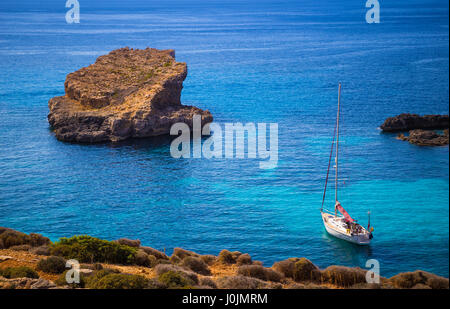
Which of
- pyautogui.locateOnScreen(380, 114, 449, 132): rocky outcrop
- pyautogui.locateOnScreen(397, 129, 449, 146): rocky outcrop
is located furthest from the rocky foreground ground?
pyautogui.locateOnScreen(380, 114, 449, 132): rocky outcrop

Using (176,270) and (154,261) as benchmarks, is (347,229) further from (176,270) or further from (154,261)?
(176,270)

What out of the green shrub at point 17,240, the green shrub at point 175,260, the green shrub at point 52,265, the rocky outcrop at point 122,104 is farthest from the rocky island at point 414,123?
the green shrub at point 52,265

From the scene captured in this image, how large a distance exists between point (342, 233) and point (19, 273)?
23116 mm

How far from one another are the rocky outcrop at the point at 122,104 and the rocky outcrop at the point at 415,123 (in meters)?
23.7

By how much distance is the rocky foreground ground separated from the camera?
2495 centimetres

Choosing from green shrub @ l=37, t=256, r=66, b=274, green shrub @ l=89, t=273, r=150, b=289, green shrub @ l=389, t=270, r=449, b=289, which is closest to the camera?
green shrub @ l=89, t=273, r=150, b=289

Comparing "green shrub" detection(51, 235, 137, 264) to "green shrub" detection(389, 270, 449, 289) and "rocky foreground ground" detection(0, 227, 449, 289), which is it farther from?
"green shrub" detection(389, 270, 449, 289)

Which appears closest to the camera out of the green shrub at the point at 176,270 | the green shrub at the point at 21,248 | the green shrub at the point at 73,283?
the green shrub at the point at 73,283

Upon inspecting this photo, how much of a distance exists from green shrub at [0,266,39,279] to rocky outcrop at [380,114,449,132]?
2071 inches

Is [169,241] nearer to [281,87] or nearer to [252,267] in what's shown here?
[252,267]

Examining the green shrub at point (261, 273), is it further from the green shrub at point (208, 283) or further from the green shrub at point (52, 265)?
the green shrub at point (52, 265)

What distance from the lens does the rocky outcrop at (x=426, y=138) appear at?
62.1 meters

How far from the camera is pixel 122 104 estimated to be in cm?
7188

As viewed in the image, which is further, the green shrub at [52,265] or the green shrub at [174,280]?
the green shrub at [52,265]
